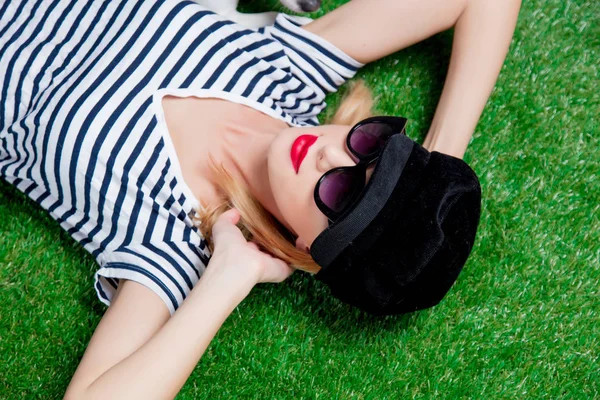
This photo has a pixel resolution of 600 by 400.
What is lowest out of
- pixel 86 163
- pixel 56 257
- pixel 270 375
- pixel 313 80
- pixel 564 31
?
pixel 270 375

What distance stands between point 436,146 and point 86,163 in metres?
0.90

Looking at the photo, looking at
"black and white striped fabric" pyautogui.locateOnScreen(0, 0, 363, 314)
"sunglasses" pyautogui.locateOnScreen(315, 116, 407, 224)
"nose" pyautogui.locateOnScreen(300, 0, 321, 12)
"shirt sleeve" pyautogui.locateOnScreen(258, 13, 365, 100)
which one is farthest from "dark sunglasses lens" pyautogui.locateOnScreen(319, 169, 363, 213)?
"nose" pyautogui.locateOnScreen(300, 0, 321, 12)

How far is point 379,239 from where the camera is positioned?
1261 millimetres

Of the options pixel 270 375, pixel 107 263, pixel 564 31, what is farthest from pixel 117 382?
pixel 564 31

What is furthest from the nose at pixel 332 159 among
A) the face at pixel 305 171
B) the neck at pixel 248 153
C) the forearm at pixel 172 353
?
the forearm at pixel 172 353

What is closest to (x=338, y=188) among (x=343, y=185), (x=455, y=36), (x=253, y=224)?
(x=343, y=185)

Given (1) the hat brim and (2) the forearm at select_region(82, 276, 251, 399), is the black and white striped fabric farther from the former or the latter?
(1) the hat brim

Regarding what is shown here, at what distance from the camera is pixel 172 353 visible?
1.32 m

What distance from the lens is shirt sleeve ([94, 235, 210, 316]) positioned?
1454 millimetres

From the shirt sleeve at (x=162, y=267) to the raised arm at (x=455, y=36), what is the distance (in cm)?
69

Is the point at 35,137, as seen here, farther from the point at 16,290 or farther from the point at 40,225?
the point at 16,290

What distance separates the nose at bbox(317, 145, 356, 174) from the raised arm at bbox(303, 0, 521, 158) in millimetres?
460

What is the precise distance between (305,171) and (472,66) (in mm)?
656

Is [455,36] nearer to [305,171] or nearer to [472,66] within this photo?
[472,66]
